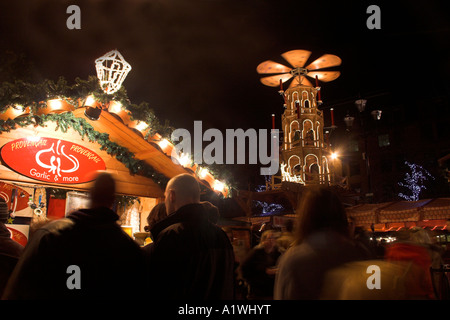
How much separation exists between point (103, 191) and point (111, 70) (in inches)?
129

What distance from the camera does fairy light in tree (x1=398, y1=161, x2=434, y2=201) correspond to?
39844 millimetres

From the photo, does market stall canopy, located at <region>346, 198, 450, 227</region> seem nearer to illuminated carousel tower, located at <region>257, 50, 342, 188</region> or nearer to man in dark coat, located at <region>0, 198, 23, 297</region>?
illuminated carousel tower, located at <region>257, 50, 342, 188</region>

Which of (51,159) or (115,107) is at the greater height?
(115,107)

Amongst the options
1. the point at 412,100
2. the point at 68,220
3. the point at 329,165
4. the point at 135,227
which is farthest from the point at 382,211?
the point at 412,100

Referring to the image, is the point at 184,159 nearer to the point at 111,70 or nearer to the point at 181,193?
the point at 111,70

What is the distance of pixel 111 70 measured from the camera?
16.7 feet

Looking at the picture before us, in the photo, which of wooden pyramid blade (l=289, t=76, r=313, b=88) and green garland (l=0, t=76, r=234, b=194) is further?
wooden pyramid blade (l=289, t=76, r=313, b=88)

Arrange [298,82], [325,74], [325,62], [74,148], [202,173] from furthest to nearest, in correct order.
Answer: [298,82] → [325,74] → [325,62] → [202,173] → [74,148]

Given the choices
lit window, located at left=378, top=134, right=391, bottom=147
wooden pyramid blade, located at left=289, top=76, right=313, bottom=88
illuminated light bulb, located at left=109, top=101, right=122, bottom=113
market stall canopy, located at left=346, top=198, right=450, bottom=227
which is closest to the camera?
illuminated light bulb, located at left=109, top=101, right=122, bottom=113

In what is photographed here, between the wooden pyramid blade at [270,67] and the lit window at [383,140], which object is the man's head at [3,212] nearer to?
the wooden pyramid blade at [270,67]

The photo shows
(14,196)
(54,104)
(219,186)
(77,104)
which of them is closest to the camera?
(54,104)

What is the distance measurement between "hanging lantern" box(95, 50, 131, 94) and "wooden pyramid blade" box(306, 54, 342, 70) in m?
9.90

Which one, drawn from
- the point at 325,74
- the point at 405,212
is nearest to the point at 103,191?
the point at 405,212

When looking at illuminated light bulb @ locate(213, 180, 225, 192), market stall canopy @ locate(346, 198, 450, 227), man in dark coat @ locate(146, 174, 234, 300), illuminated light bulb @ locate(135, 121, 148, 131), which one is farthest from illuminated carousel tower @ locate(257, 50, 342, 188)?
man in dark coat @ locate(146, 174, 234, 300)
